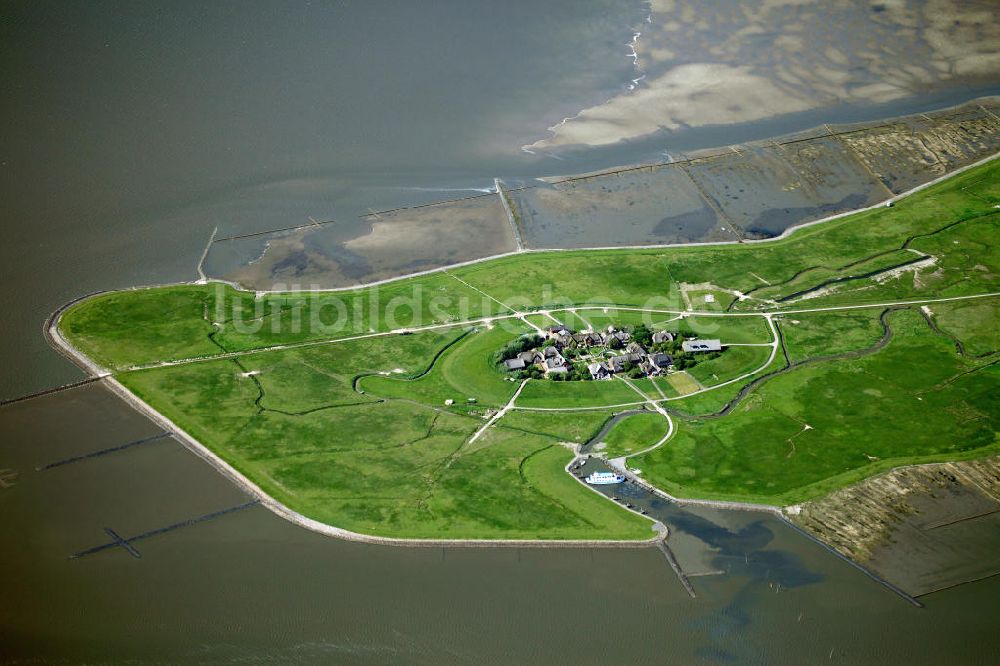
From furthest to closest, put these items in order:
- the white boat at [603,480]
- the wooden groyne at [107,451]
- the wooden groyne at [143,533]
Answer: the wooden groyne at [107,451] → the white boat at [603,480] → the wooden groyne at [143,533]

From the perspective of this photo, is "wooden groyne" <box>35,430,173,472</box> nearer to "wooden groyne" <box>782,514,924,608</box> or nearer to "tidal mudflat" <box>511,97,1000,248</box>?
"tidal mudflat" <box>511,97,1000,248</box>

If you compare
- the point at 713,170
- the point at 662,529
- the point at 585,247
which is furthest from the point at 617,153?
the point at 662,529

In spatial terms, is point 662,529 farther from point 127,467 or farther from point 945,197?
point 945,197

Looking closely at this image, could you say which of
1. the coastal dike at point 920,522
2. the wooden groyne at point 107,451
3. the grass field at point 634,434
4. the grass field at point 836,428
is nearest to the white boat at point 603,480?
the grass field at point 836,428

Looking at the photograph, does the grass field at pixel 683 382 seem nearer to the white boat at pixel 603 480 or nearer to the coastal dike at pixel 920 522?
the white boat at pixel 603 480

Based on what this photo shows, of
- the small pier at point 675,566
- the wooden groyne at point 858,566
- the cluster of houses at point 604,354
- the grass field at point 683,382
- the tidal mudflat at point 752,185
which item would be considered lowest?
the wooden groyne at point 858,566

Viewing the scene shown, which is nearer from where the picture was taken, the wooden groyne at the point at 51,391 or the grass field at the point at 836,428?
the grass field at the point at 836,428

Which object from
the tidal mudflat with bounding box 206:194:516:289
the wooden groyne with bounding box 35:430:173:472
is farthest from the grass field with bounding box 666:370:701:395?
the wooden groyne with bounding box 35:430:173:472

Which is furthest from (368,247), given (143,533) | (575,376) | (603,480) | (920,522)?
(920,522)
